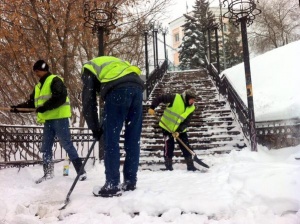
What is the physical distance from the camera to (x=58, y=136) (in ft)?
15.1

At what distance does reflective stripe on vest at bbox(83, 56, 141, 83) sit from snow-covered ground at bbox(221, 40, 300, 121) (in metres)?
5.88

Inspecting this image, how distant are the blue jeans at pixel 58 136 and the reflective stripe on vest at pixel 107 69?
149 centimetres

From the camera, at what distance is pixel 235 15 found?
737 cm

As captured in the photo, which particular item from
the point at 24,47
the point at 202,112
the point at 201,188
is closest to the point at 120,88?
the point at 201,188

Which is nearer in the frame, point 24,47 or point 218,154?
point 218,154

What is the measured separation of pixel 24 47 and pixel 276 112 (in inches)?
344

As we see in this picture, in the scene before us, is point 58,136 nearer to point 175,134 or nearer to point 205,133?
point 175,134

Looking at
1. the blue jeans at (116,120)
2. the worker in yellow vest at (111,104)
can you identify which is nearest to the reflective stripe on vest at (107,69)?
the worker in yellow vest at (111,104)

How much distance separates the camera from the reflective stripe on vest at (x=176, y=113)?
6375mm

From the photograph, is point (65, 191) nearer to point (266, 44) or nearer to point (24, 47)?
point (24, 47)

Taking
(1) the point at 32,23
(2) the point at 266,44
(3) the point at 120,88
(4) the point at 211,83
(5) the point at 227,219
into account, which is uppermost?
(2) the point at 266,44

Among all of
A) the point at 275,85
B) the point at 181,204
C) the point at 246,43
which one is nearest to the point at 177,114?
the point at 246,43

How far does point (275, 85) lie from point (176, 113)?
6822mm

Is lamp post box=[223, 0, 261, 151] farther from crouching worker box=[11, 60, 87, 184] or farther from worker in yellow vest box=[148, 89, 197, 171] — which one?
crouching worker box=[11, 60, 87, 184]
